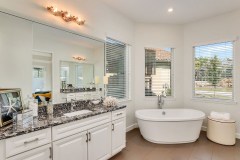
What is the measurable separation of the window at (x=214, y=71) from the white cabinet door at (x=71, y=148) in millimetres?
3566

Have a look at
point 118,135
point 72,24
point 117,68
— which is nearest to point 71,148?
point 118,135

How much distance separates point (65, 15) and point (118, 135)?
2162mm

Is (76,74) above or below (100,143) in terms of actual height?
above

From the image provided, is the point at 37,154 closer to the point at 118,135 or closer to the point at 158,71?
the point at 118,135

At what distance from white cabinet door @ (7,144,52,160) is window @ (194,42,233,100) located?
13.3 feet

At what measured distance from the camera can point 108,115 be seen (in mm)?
2559

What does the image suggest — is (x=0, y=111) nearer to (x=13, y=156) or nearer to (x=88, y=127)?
(x=13, y=156)

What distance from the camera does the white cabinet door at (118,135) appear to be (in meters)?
2.66

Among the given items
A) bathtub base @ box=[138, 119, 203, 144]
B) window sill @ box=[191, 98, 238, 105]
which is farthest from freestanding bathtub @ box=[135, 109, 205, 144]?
window sill @ box=[191, 98, 238, 105]

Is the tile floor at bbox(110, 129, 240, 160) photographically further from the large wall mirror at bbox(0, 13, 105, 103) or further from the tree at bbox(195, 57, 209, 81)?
the tree at bbox(195, 57, 209, 81)

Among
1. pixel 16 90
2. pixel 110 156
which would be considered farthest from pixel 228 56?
pixel 16 90

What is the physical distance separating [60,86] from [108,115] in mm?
905

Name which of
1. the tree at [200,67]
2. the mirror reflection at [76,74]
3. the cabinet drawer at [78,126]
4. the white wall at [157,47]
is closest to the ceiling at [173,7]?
the white wall at [157,47]

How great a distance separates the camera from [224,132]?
3271 mm
